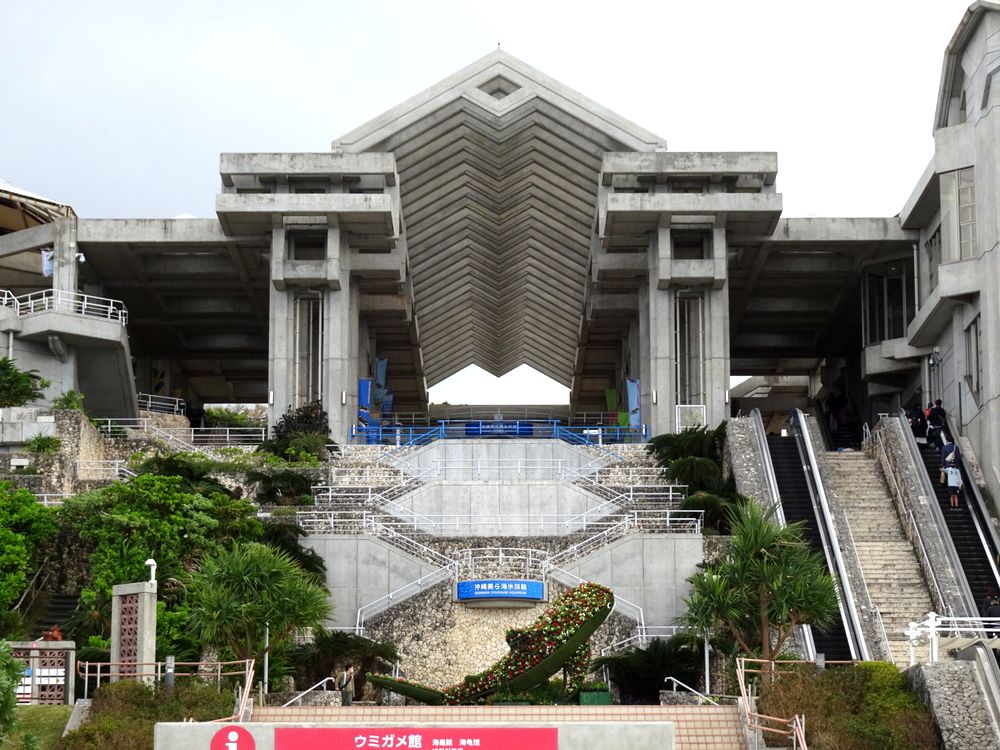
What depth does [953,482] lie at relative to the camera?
37.8m

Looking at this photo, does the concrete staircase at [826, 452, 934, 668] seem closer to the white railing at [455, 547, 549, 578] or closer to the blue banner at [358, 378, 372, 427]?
the white railing at [455, 547, 549, 578]

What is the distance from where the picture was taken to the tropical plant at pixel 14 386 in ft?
146

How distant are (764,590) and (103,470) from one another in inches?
770

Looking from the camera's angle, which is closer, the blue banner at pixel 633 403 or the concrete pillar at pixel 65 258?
the concrete pillar at pixel 65 258

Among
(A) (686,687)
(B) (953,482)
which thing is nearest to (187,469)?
(A) (686,687)

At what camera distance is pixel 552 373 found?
79.5 m

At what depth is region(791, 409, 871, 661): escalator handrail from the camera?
3138cm

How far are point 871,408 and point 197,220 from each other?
23.1 m

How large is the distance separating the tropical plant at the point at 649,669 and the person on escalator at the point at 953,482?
9797 mm

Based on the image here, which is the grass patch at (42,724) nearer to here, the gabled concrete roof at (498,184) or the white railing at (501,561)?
the white railing at (501,561)

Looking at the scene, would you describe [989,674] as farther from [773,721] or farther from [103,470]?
[103,470]

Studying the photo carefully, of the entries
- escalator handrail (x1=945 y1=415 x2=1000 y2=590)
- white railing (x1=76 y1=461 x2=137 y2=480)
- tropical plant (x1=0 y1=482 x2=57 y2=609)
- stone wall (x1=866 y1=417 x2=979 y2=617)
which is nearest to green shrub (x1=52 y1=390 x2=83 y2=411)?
white railing (x1=76 y1=461 x2=137 y2=480)

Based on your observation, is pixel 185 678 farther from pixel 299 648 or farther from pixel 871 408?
pixel 871 408

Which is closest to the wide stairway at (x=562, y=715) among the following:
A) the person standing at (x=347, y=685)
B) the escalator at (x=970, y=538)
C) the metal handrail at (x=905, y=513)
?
the person standing at (x=347, y=685)
